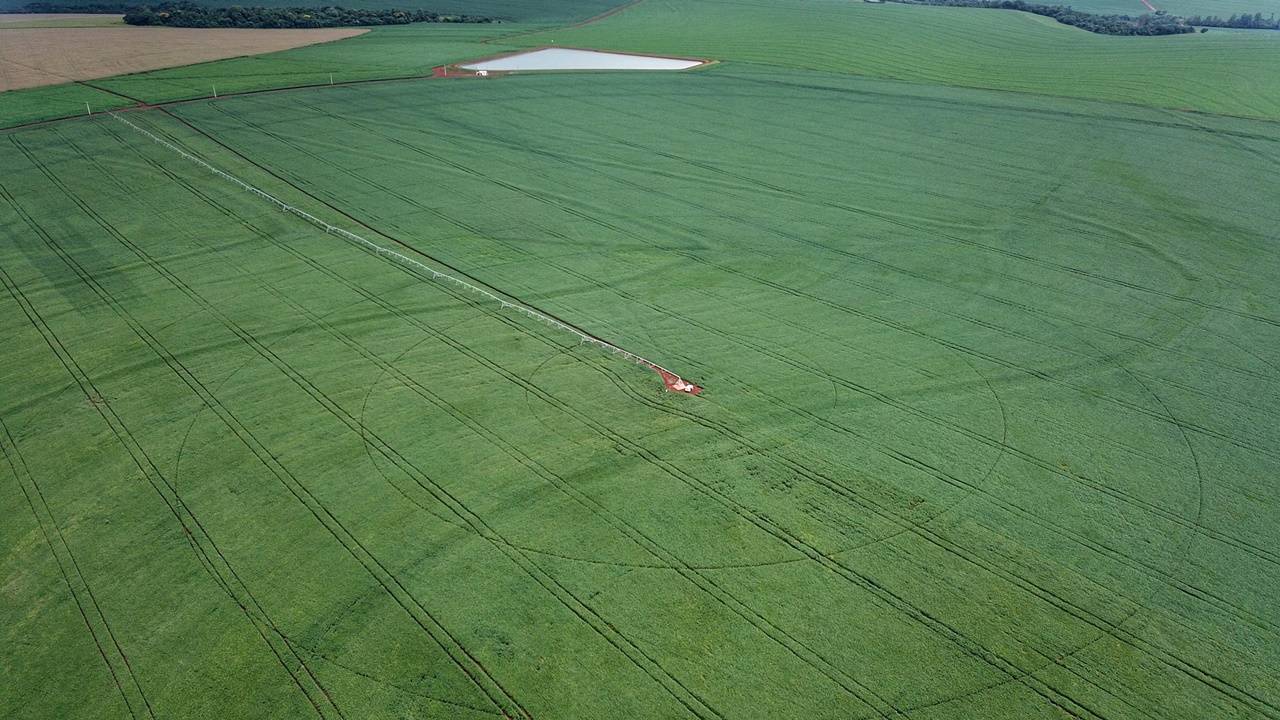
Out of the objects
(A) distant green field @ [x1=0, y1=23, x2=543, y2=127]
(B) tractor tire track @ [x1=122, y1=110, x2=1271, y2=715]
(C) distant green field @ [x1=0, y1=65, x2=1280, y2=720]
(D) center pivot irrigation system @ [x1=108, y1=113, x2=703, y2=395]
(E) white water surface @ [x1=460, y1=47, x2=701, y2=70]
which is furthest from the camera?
(E) white water surface @ [x1=460, y1=47, x2=701, y2=70]

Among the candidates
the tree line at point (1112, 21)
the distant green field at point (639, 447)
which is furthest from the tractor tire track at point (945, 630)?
the tree line at point (1112, 21)

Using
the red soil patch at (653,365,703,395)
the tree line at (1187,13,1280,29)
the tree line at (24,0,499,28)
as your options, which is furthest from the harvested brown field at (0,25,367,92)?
the tree line at (1187,13,1280,29)

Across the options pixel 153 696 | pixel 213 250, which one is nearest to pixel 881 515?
pixel 153 696

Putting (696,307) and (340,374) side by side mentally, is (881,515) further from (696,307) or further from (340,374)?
(340,374)

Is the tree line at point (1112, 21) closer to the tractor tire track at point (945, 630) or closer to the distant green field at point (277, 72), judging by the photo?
the distant green field at point (277, 72)

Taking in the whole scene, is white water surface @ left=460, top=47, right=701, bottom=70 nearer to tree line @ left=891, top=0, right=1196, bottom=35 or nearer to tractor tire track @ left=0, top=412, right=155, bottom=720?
tree line @ left=891, top=0, right=1196, bottom=35

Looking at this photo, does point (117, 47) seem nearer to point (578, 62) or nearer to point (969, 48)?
point (578, 62)

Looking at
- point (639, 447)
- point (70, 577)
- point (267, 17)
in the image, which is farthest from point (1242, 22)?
point (70, 577)
